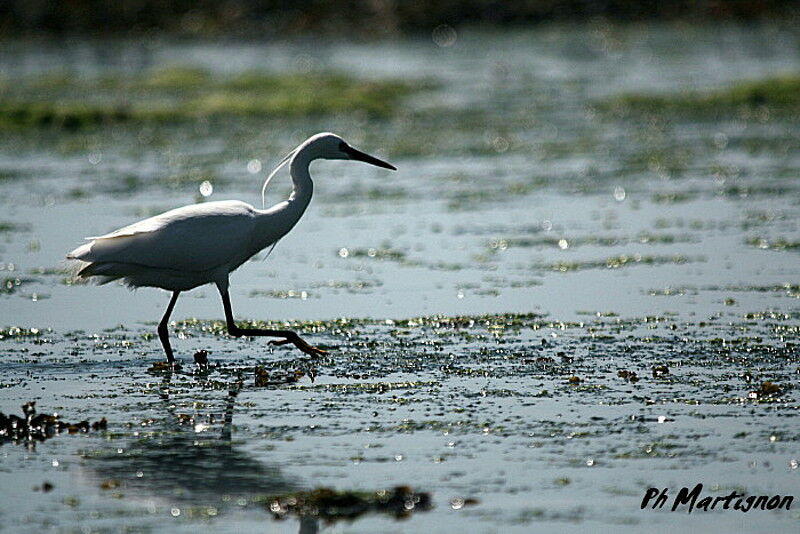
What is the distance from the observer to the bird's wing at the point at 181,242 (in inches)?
369

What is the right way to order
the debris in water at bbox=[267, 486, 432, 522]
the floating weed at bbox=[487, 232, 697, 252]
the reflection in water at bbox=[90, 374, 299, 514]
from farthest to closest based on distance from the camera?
the floating weed at bbox=[487, 232, 697, 252] → the reflection in water at bbox=[90, 374, 299, 514] → the debris in water at bbox=[267, 486, 432, 522]

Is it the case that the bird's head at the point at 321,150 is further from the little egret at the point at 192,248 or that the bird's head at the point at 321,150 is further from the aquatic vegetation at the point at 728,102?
the aquatic vegetation at the point at 728,102

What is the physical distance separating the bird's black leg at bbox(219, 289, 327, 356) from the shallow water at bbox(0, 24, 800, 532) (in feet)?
0.55

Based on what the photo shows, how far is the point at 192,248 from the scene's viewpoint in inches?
373

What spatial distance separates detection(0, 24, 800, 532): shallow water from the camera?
6594 millimetres

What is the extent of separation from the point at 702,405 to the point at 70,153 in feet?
47.7

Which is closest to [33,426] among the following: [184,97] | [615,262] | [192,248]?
[192,248]

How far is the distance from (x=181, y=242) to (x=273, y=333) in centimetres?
86

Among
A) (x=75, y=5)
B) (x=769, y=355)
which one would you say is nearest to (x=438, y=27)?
(x=75, y=5)

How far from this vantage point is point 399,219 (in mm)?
14984

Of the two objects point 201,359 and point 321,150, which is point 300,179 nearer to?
point 321,150

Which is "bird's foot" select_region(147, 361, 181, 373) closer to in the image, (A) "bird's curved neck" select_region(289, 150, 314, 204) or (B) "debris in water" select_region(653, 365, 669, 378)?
(A) "bird's curved neck" select_region(289, 150, 314, 204)

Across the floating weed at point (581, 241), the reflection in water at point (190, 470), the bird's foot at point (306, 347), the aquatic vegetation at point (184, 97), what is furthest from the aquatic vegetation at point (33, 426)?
the aquatic vegetation at point (184, 97)

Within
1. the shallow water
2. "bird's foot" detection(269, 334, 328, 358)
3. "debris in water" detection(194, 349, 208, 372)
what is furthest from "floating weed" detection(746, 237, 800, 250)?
"debris in water" detection(194, 349, 208, 372)
